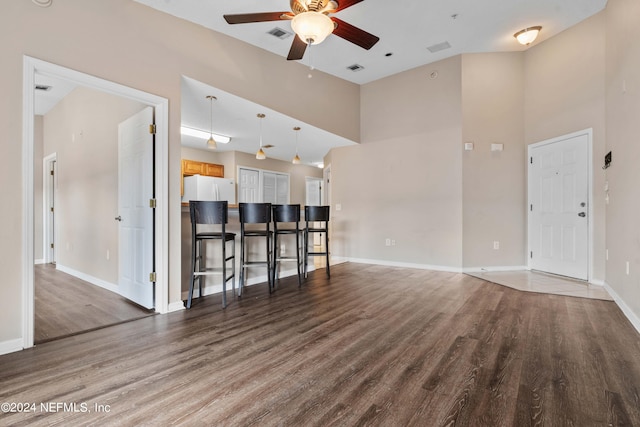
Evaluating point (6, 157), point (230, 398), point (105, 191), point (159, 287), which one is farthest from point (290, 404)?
point (105, 191)

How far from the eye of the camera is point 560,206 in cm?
432

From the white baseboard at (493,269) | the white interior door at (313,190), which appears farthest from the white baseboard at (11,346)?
the white interior door at (313,190)

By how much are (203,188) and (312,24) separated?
5.32m

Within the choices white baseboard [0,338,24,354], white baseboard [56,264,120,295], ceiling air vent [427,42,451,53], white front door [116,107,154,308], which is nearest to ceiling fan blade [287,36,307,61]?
white front door [116,107,154,308]

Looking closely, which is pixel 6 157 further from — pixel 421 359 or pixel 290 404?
pixel 421 359

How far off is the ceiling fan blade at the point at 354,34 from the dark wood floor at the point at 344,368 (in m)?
2.64

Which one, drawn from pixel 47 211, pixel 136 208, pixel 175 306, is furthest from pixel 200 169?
pixel 175 306

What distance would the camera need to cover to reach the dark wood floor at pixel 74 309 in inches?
97.7

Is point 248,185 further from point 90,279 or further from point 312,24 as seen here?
point 312,24

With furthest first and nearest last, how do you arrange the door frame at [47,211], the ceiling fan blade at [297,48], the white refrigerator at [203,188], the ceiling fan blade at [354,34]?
the white refrigerator at [203,188] < the door frame at [47,211] < the ceiling fan blade at [297,48] < the ceiling fan blade at [354,34]

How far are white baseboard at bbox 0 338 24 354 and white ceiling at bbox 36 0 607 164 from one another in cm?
269

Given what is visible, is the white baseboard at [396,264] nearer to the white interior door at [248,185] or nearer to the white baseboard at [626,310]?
the white baseboard at [626,310]

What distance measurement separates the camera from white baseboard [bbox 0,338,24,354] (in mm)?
1996

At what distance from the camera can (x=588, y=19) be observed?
12.8 feet
